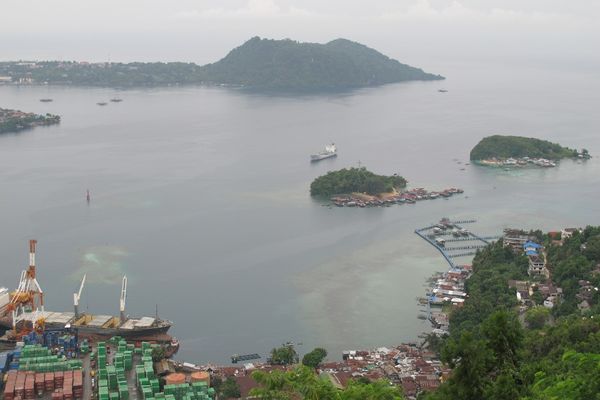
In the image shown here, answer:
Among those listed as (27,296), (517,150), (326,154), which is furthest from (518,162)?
(27,296)

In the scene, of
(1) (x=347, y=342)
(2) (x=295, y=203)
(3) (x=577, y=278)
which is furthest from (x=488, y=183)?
(1) (x=347, y=342)

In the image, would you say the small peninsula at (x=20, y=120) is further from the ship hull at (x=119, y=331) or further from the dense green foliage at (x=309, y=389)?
the dense green foliage at (x=309, y=389)

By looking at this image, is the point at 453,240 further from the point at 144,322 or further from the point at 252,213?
the point at 144,322

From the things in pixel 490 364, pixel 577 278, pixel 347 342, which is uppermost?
pixel 490 364

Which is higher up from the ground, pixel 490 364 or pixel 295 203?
pixel 490 364

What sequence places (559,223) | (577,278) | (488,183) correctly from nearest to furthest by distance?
→ (577,278) < (559,223) < (488,183)

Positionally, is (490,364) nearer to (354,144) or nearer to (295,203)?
(295,203)

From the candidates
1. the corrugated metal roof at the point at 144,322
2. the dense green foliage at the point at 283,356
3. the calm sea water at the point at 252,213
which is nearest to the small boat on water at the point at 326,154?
the calm sea water at the point at 252,213
